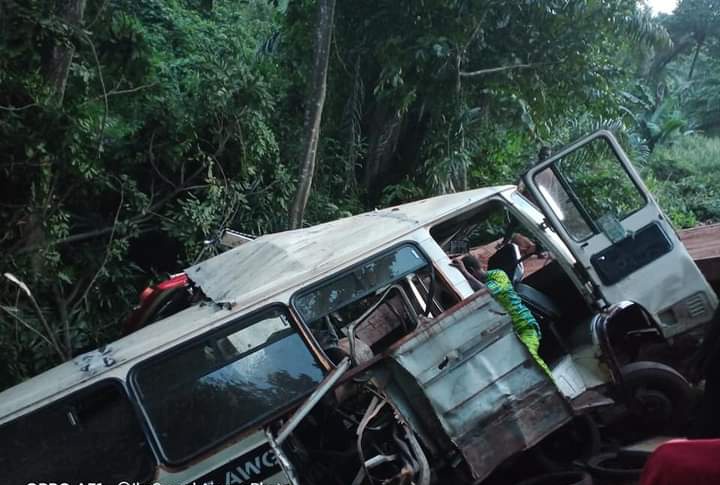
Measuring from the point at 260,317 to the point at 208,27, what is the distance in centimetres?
1014

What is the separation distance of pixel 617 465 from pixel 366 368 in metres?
1.55

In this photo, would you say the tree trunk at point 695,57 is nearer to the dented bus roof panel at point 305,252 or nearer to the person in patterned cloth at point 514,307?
the dented bus roof panel at point 305,252

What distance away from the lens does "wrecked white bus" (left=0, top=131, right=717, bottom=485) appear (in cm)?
292

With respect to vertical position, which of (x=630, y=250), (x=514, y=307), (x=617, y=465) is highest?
(x=514, y=307)

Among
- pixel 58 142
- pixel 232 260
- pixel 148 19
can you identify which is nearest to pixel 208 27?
pixel 148 19

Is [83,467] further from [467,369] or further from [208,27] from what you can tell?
[208,27]

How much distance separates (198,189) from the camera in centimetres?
700

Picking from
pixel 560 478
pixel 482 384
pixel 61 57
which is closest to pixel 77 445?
pixel 482 384

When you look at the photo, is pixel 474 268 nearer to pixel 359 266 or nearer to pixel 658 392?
pixel 359 266

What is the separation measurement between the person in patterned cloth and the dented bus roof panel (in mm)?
450

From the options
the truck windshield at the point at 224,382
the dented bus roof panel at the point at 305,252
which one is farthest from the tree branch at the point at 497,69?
the truck windshield at the point at 224,382

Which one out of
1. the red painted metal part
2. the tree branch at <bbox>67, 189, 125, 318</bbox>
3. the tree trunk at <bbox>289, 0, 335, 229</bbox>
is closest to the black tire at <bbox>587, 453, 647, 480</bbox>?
the red painted metal part

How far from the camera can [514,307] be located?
3393 millimetres

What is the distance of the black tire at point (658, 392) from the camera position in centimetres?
345
